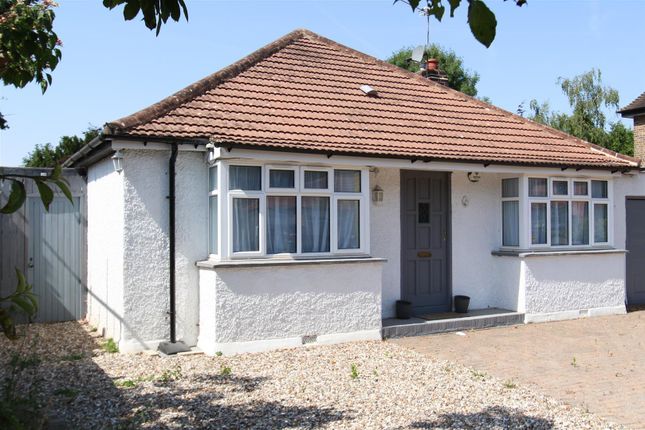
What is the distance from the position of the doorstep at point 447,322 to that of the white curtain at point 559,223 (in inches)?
71.8

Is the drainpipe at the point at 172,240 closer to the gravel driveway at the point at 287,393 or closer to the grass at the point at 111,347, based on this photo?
the gravel driveway at the point at 287,393

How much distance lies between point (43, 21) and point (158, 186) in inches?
209

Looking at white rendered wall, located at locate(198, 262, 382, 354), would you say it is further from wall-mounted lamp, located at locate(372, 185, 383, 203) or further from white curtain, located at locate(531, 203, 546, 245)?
white curtain, located at locate(531, 203, 546, 245)

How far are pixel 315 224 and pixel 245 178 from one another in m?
1.40

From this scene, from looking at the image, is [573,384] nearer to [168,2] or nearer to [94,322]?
[168,2]

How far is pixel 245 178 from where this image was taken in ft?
30.0

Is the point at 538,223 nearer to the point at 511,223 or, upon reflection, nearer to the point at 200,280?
the point at 511,223

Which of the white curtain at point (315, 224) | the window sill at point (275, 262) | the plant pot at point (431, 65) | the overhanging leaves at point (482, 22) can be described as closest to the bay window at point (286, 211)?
the white curtain at point (315, 224)

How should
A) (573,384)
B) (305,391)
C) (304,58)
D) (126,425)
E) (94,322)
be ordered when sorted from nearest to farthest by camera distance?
(126,425) → (305,391) → (573,384) → (94,322) → (304,58)

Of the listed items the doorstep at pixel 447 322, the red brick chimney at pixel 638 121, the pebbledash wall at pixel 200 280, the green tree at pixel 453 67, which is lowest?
the doorstep at pixel 447 322

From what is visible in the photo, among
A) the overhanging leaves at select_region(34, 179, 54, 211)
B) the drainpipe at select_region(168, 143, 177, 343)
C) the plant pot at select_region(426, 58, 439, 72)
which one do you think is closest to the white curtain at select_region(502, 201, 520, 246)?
the plant pot at select_region(426, 58, 439, 72)

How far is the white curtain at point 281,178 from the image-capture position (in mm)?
9320

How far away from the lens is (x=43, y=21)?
3904mm

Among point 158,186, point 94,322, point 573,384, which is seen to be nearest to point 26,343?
point 94,322
